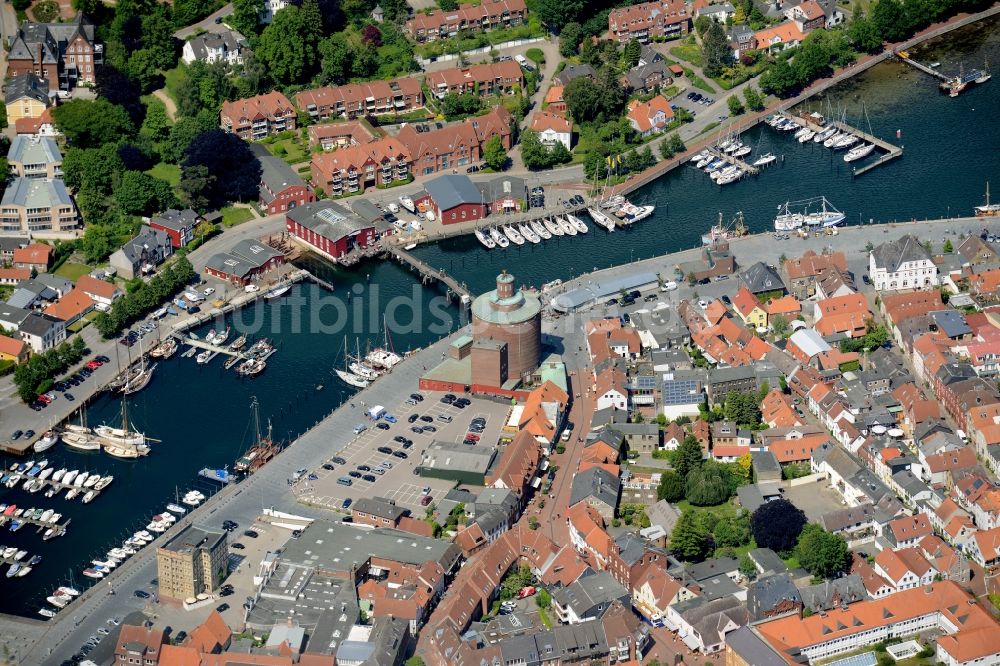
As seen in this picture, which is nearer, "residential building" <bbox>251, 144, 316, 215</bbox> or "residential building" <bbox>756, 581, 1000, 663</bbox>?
"residential building" <bbox>756, 581, 1000, 663</bbox>

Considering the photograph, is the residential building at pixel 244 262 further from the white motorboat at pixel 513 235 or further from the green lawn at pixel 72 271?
the white motorboat at pixel 513 235

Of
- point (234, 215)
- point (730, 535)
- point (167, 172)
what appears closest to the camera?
point (730, 535)

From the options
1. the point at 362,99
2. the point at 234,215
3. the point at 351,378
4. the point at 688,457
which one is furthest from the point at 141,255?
the point at 688,457

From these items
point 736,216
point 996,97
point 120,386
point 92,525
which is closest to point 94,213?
point 120,386

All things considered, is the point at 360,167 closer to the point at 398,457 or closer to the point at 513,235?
the point at 513,235

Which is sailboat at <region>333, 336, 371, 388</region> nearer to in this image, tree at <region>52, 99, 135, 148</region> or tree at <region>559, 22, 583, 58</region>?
tree at <region>52, 99, 135, 148</region>

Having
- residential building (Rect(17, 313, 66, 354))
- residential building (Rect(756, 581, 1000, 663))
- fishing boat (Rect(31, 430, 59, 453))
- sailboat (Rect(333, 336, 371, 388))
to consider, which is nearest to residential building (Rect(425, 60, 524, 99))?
sailboat (Rect(333, 336, 371, 388))
